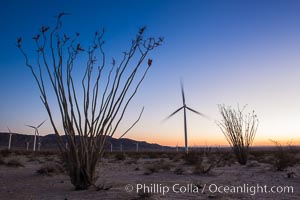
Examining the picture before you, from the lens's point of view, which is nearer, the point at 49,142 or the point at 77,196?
the point at 77,196

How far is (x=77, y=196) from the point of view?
4.53m

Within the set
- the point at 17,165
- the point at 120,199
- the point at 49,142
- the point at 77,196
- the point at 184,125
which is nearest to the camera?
the point at 120,199

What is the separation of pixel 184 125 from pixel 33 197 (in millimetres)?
16353

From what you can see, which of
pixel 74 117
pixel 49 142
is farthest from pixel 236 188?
pixel 49 142

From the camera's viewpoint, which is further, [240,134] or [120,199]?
[240,134]

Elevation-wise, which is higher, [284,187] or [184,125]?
[184,125]

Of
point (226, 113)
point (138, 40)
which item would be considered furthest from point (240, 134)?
point (138, 40)

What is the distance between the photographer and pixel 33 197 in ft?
15.1

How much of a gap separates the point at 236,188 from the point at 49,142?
392ft

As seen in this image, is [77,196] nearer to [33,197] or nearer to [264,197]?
[33,197]

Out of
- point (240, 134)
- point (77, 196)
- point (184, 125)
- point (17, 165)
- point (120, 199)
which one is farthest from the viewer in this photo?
point (184, 125)

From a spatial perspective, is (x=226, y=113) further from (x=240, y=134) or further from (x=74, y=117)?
(x=74, y=117)

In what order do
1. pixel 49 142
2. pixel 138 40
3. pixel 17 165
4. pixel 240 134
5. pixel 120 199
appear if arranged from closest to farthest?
pixel 120 199, pixel 138 40, pixel 17 165, pixel 240 134, pixel 49 142

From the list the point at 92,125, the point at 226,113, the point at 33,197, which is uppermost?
the point at 226,113
